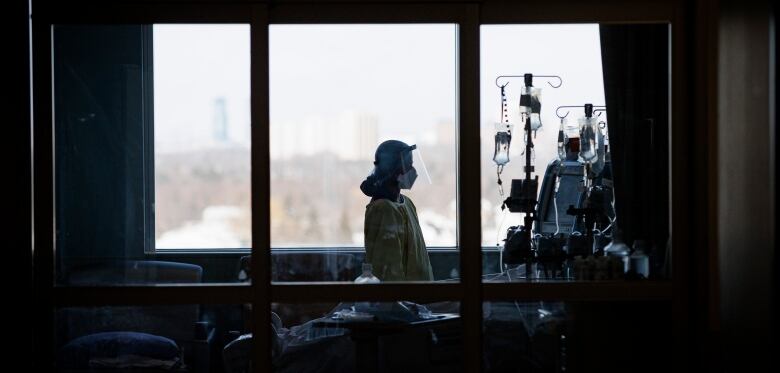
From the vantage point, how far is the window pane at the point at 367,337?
3773mm

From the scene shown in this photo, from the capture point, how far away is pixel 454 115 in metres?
3.81

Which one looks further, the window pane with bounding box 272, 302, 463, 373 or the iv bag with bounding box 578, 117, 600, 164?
the iv bag with bounding box 578, 117, 600, 164

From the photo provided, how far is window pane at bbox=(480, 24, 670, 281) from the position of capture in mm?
3812

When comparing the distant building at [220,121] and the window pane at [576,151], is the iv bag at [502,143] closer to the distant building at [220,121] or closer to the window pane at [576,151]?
the window pane at [576,151]

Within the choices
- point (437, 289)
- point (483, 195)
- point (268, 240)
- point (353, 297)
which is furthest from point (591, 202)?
point (268, 240)

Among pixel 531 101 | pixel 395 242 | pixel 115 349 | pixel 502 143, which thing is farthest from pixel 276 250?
pixel 531 101

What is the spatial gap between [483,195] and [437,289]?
409 mm

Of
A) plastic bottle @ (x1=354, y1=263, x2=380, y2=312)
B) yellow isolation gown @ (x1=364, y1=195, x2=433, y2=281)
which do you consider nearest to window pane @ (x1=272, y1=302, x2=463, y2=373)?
plastic bottle @ (x1=354, y1=263, x2=380, y2=312)

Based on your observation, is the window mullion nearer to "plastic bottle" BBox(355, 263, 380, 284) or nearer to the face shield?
the face shield

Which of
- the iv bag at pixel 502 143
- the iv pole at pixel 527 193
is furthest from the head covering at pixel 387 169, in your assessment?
the iv pole at pixel 527 193

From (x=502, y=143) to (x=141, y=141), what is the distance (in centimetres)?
141

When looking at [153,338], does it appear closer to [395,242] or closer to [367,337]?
[367,337]

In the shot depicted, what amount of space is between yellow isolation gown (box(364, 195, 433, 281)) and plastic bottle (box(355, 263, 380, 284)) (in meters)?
0.02

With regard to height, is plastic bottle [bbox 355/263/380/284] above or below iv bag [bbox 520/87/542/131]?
below
